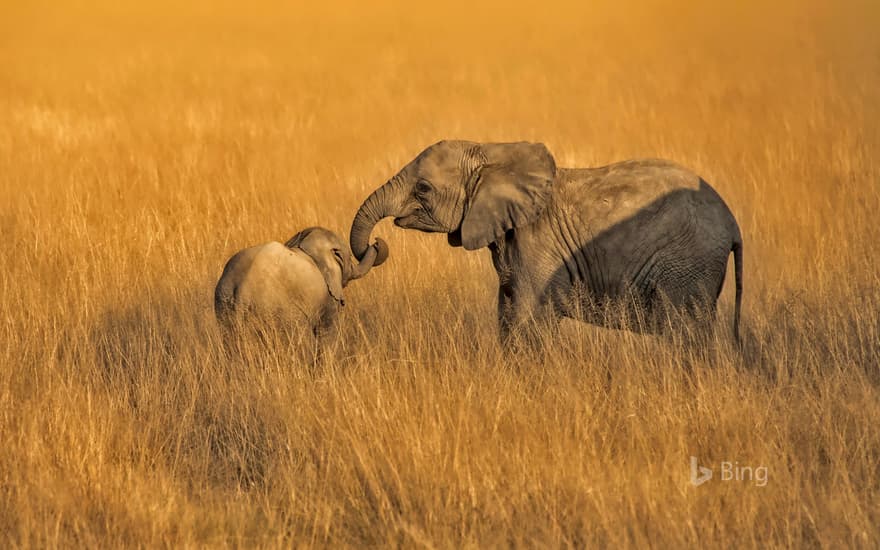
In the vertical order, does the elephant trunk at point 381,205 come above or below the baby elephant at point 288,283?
above

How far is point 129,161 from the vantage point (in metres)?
11.1

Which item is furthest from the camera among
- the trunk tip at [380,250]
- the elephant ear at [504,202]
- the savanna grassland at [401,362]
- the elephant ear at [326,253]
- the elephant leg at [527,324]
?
the trunk tip at [380,250]

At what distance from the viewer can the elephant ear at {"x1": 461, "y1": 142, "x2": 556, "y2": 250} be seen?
625 cm

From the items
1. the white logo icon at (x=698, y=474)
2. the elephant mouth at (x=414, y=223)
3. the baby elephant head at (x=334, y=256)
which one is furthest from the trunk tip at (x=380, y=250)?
the white logo icon at (x=698, y=474)

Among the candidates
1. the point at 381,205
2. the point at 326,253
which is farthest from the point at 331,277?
the point at 381,205

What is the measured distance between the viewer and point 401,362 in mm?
6027

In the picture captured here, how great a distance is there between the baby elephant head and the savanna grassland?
40cm

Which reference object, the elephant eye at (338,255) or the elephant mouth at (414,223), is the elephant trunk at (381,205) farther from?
the elephant eye at (338,255)

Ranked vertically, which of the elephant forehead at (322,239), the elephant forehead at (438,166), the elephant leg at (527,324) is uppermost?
the elephant forehead at (438,166)

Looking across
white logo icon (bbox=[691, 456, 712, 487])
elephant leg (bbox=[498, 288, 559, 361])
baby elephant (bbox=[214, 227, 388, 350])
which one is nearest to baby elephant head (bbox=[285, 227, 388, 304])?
baby elephant (bbox=[214, 227, 388, 350])

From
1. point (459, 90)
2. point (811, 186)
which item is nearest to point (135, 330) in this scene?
point (811, 186)

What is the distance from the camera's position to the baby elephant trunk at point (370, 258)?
6.54m

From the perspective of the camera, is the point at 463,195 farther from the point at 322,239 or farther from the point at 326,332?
the point at 326,332

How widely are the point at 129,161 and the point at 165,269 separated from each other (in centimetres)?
315
